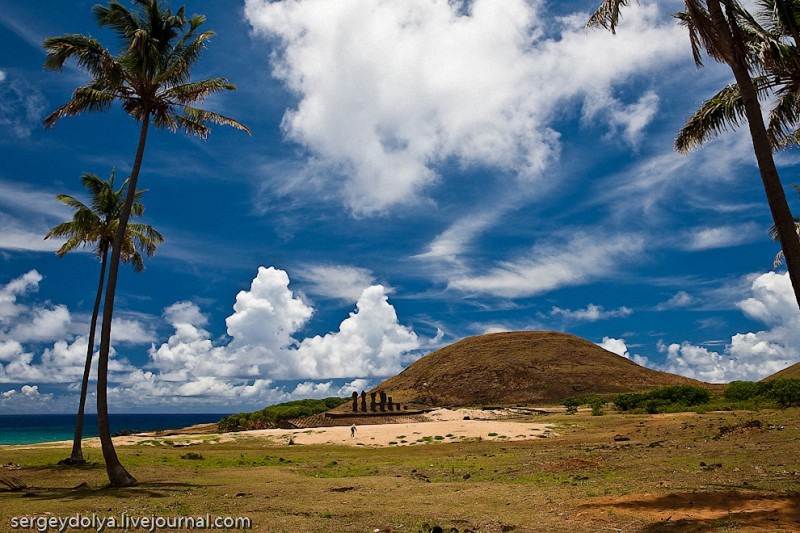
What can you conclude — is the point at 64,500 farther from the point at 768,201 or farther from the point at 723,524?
the point at 768,201

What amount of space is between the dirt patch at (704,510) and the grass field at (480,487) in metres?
0.03

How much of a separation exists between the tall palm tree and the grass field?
18.0 feet

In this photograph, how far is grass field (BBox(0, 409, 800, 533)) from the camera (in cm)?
1144

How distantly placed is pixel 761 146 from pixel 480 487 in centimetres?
1176

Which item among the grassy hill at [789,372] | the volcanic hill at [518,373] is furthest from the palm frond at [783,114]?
the grassy hill at [789,372]

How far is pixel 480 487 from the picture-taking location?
16.7m

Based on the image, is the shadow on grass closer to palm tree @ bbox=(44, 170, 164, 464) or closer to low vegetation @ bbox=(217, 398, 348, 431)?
palm tree @ bbox=(44, 170, 164, 464)

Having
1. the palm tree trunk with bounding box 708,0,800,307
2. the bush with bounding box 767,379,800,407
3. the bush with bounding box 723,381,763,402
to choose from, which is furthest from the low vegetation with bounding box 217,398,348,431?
the palm tree trunk with bounding box 708,0,800,307

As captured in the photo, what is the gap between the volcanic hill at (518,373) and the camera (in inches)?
3898

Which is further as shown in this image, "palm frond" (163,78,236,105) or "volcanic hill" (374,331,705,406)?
"volcanic hill" (374,331,705,406)

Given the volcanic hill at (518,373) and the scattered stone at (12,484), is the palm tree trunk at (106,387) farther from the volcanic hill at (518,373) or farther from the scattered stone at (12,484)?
the volcanic hill at (518,373)

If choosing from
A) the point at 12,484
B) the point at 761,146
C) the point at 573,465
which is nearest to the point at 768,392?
the point at 573,465

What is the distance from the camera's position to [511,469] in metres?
21.2

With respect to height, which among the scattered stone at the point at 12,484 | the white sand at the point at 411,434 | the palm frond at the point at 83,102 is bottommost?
the white sand at the point at 411,434
